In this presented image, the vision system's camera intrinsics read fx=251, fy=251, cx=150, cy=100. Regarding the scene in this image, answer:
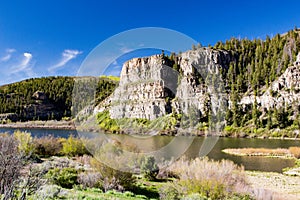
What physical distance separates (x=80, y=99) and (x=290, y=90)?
82.8 metres

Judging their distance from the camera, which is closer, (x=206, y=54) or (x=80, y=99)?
(x=80, y=99)

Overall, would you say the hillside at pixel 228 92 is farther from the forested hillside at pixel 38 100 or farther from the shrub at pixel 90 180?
the forested hillside at pixel 38 100

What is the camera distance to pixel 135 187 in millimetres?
13438

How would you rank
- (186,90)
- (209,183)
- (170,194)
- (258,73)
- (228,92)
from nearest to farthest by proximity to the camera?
(170,194)
(209,183)
(186,90)
(258,73)
(228,92)

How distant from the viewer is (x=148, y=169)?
16.7 m

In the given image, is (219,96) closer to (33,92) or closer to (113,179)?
(113,179)

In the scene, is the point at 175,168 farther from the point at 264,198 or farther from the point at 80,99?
the point at 80,99

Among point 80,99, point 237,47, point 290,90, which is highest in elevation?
point 237,47

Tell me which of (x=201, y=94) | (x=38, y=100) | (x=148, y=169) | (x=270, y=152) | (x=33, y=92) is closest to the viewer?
(x=148, y=169)

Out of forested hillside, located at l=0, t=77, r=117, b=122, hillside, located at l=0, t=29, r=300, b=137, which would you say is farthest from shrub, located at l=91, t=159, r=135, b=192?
forested hillside, located at l=0, t=77, r=117, b=122

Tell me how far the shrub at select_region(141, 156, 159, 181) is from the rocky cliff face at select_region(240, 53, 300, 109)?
77.0 meters

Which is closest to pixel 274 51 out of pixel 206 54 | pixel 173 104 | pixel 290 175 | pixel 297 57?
pixel 297 57

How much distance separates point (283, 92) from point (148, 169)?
8297 centimetres

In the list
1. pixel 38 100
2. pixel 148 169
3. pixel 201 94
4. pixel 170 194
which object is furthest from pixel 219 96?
pixel 38 100
